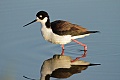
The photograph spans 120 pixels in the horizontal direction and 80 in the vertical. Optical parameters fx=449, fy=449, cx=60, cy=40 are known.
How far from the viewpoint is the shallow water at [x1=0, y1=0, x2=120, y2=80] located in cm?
861

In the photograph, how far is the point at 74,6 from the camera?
1201 centimetres

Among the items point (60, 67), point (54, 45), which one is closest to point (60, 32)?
point (54, 45)

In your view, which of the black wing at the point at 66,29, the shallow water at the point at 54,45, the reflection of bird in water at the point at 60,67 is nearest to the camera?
the reflection of bird in water at the point at 60,67

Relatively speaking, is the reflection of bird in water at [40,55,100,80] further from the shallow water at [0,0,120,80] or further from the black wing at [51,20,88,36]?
the black wing at [51,20,88,36]

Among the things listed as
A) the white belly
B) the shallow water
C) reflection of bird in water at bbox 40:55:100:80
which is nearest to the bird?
the white belly

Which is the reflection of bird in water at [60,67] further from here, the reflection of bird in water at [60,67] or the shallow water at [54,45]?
the shallow water at [54,45]

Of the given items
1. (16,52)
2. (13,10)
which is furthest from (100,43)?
(13,10)

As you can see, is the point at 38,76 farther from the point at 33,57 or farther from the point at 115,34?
the point at 115,34

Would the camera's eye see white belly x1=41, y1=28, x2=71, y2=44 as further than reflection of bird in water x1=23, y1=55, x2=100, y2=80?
Yes

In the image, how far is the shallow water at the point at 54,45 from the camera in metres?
8.61

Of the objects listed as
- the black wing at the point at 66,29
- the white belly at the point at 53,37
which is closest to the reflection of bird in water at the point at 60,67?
the white belly at the point at 53,37

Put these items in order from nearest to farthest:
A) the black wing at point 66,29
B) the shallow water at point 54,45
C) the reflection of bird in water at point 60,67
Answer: the reflection of bird in water at point 60,67
the shallow water at point 54,45
the black wing at point 66,29

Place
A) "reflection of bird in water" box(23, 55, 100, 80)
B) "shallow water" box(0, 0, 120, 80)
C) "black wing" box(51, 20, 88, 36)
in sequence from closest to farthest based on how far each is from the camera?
"reflection of bird in water" box(23, 55, 100, 80) → "shallow water" box(0, 0, 120, 80) → "black wing" box(51, 20, 88, 36)

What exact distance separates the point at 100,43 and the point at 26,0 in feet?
11.0
